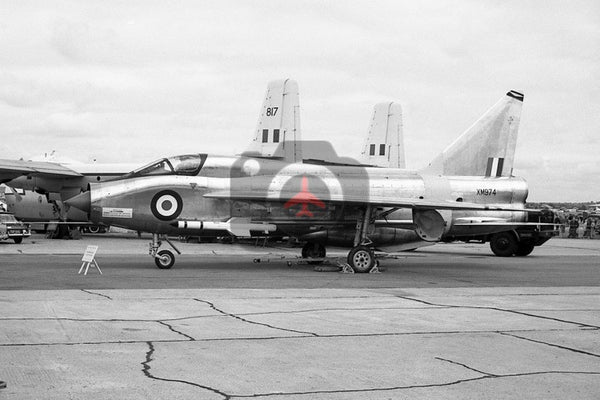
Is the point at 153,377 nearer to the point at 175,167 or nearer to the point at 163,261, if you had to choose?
the point at 163,261

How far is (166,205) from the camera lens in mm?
A: 18562

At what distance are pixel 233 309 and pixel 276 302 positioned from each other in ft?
3.70

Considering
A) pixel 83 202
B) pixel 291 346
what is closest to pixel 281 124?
pixel 83 202

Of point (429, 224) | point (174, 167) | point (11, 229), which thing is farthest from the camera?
point (11, 229)

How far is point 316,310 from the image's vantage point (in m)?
11.4

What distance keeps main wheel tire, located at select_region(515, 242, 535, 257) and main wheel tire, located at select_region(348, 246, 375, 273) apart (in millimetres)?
10706

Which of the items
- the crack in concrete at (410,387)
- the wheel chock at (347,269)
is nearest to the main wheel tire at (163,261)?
the wheel chock at (347,269)

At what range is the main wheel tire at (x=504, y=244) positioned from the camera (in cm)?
2769

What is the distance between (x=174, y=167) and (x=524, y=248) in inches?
566

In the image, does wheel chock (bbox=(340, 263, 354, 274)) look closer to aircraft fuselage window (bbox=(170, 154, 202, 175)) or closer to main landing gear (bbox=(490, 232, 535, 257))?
aircraft fuselage window (bbox=(170, 154, 202, 175))

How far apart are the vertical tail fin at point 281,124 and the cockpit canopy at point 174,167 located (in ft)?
31.4

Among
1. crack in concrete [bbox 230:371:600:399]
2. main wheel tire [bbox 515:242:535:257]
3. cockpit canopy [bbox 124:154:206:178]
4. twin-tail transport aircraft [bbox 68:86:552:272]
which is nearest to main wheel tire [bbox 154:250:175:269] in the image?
twin-tail transport aircraft [bbox 68:86:552:272]

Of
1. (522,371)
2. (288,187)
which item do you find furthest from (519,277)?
(522,371)

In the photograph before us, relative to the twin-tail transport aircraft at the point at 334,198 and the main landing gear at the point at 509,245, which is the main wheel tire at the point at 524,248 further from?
the twin-tail transport aircraft at the point at 334,198
